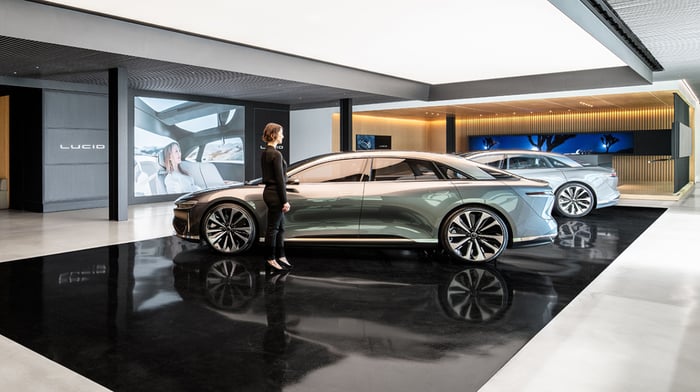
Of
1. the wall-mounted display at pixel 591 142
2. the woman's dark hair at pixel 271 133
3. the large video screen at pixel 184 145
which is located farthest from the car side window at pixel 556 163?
the wall-mounted display at pixel 591 142

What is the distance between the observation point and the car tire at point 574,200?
392 inches

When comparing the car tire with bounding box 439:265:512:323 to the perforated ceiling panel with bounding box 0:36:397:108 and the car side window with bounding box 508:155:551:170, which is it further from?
the perforated ceiling panel with bounding box 0:36:397:108

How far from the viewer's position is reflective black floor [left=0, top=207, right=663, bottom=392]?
2.92 m

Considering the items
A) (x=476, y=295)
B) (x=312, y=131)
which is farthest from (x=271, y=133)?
(x=312, y=131)

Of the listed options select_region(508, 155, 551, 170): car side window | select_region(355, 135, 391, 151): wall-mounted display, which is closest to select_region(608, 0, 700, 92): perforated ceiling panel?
select_region(508, 155, 551, 170): car side window

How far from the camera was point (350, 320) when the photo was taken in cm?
385

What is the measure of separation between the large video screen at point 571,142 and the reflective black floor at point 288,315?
13.8 metres

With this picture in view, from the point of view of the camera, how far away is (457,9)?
7.27 m

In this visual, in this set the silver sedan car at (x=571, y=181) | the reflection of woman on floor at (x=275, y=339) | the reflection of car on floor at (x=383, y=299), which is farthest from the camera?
the silver sedan car at (x=571, y=181)

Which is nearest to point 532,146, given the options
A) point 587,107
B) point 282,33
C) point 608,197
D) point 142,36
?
point 587,107

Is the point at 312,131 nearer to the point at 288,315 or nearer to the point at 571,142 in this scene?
the point at 571,142

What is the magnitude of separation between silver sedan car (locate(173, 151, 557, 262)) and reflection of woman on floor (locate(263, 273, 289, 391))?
1165 mm

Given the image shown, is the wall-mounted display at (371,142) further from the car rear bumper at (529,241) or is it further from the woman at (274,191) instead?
the woman at (274,191)

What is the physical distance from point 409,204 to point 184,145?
941cm
